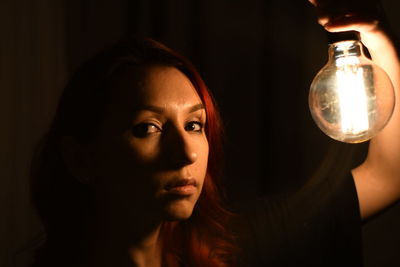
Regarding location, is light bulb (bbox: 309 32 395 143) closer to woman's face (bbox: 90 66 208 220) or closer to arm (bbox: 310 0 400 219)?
arm (bbox: 310 0 400 219)

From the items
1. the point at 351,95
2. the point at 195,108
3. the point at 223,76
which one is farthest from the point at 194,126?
the point at 223,76

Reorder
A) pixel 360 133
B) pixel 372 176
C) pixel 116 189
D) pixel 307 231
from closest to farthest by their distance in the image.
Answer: pixel 360 133
pixel 116 189
pixel 372 176
pixel 307 231

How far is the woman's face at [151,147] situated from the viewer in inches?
28.5

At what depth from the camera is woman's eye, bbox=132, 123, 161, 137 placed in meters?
0.74

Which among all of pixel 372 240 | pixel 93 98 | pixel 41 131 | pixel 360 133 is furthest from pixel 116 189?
pixel 372 240

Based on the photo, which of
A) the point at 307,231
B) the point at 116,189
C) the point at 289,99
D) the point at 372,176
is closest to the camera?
the point at 116,189

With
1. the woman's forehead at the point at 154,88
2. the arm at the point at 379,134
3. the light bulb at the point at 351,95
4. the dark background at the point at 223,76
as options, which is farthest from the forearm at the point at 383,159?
the woman's forehead at the point at 154,88

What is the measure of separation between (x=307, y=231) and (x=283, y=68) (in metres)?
0.42

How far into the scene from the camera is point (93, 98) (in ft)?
2.57

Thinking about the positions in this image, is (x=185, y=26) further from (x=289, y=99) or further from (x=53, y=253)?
(x=53, y=253)

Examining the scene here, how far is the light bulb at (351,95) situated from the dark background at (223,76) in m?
0.45

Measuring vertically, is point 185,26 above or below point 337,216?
above

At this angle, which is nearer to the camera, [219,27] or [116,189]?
[116,189]

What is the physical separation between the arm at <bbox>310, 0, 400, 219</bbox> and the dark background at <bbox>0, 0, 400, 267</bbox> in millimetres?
214
